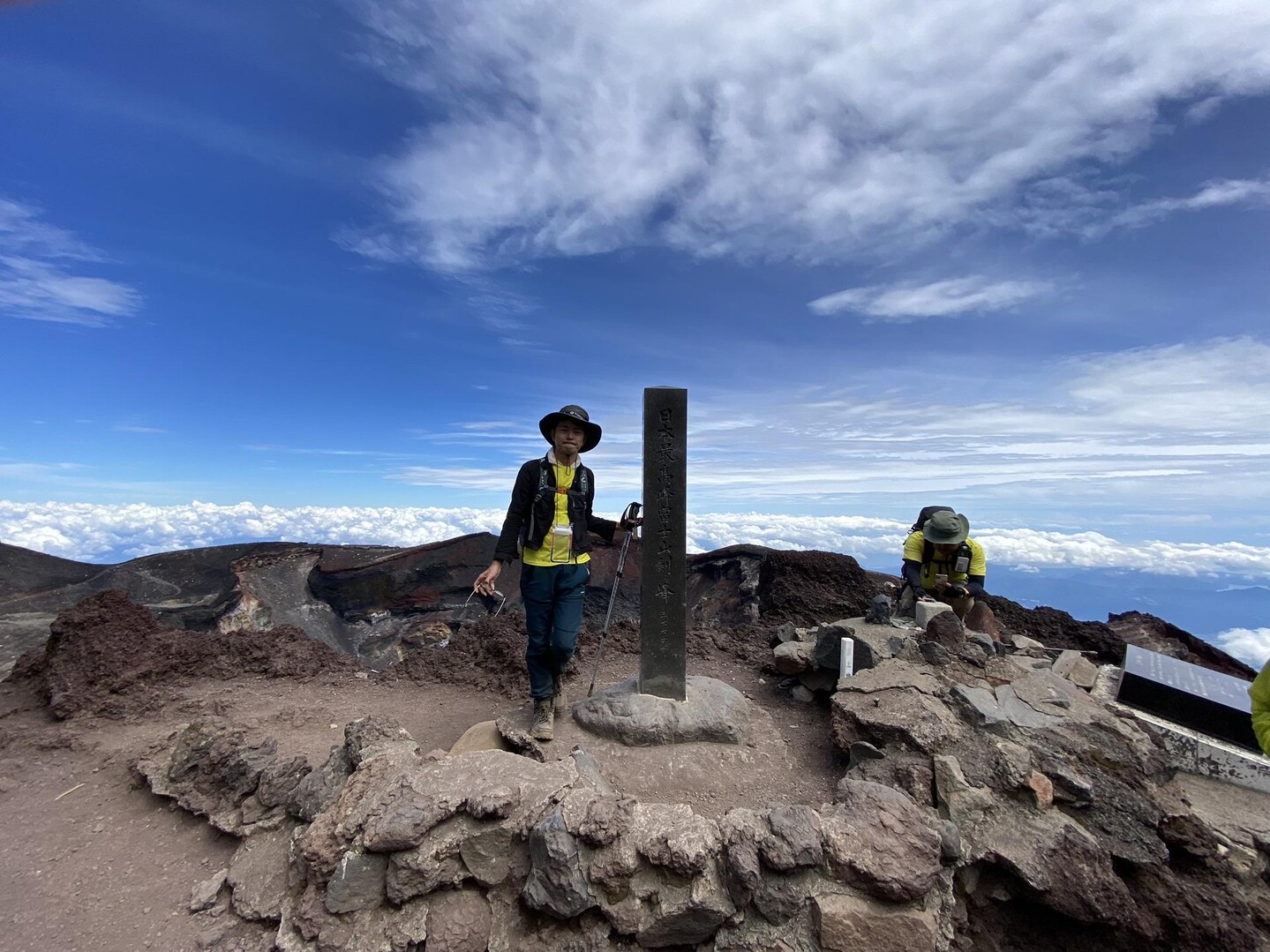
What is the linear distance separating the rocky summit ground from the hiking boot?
132 mm

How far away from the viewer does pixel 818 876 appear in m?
3.43

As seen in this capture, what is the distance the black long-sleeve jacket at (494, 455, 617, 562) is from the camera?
5.11 meters

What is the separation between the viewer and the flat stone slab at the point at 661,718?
16.8ft

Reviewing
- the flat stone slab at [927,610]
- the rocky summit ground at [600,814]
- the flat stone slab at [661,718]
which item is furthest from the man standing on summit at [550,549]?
the flat stone slab at [927,610]

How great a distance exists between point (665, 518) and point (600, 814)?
2.85 meters

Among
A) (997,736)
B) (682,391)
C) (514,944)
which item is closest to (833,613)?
(997,736)

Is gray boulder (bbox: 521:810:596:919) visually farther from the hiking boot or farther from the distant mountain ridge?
the distant mountain ridge

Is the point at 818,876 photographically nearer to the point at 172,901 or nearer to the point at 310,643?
the point at 172,901

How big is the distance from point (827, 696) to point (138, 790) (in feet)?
21.2

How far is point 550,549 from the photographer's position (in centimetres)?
513

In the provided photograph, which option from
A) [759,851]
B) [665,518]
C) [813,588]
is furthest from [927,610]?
[759,851]

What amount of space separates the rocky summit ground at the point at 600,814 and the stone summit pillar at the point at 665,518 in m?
0.89

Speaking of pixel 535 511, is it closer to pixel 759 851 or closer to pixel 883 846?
pixel 759 851

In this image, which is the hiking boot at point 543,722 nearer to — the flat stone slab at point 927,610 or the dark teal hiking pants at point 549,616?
the dark teal hiking pants at point 549,616
